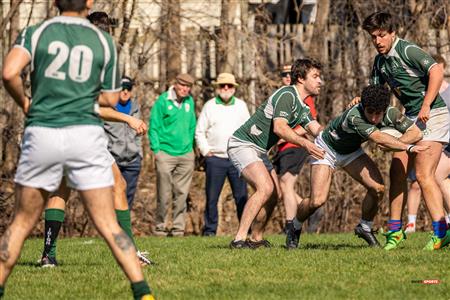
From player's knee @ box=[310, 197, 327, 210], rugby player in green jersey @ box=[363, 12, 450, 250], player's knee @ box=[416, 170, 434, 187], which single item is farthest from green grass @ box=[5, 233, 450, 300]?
player's knee @ box=[416, 170, 434, 187]

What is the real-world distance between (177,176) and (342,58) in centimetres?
384

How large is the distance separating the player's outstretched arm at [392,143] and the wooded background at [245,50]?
262 inches

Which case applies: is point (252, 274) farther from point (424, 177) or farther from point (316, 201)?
point (424, 177)

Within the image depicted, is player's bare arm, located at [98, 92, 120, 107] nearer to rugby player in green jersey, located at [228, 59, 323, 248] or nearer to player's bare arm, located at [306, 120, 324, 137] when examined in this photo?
rugby player in green jersey, located at [228, 59, 323, 248]

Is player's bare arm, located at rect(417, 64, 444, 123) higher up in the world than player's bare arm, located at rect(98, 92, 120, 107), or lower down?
lower down

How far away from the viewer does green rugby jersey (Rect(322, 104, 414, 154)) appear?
35.6 ft

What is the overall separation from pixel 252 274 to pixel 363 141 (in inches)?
115

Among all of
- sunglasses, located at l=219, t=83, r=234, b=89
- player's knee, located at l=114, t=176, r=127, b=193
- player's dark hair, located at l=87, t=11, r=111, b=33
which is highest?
player's dark hair, located at l=87, t=11, r=111, b=33

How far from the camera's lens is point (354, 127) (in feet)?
35.8

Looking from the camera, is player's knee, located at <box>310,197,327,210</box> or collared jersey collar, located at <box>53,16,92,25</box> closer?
collared jersey collar, located at <box>53,16,92,25</box>

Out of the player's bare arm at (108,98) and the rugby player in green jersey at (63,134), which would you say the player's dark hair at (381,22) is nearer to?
the player's bare arm at (108,98)

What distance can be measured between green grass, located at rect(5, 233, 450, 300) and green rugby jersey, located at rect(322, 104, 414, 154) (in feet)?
3.50

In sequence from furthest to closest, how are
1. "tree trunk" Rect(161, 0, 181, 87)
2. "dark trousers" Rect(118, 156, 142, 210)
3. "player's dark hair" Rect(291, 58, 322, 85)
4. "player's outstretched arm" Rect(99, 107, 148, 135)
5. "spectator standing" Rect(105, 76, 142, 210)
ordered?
"tree trunk" Rect(161, 0, 181, 87)
"dark trousers" Rect(118, 156, 142, 210)
"spectator standing" Rect(105, 76, 142, 210)
"player's dark hair" Rect(291, 58, 322, 85)
"player's outstretched arm" Rect(99, 107, 148, 135)

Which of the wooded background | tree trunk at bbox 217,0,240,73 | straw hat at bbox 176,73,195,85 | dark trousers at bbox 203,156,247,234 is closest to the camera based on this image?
dark trousers at bbox 203,156,247,234
